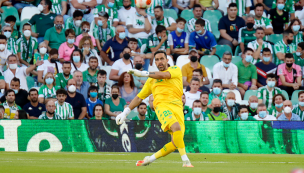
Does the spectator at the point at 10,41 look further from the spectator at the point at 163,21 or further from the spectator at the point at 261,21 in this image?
the spectator at the point at 261,21

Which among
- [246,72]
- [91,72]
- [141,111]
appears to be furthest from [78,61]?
[246,72]

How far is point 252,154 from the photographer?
12422 mm

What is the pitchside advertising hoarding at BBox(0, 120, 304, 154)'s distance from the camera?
12695 millimetres

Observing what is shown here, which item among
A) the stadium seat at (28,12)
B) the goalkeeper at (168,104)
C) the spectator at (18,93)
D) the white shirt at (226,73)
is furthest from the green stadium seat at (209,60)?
the goalkeeper at (168,104)

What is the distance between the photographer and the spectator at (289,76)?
52.3 feet

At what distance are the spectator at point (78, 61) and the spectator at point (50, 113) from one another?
6.79 feet

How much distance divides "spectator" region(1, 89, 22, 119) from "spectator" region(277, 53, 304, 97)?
8505 millimetres

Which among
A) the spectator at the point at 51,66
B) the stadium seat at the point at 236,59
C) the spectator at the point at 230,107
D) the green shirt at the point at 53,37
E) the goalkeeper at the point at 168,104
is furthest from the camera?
the stadium seat at the point at 236,59

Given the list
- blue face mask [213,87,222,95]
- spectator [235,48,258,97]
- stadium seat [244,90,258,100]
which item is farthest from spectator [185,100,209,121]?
spectator [235,48,258,97]

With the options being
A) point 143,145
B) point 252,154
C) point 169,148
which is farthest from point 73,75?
point 169,148

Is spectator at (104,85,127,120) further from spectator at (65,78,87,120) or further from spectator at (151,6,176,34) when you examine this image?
spectator at (151,6,176,34)

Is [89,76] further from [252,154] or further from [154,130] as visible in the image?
[252,154]

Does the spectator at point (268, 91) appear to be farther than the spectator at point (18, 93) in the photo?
Yes

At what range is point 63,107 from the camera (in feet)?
46.2
